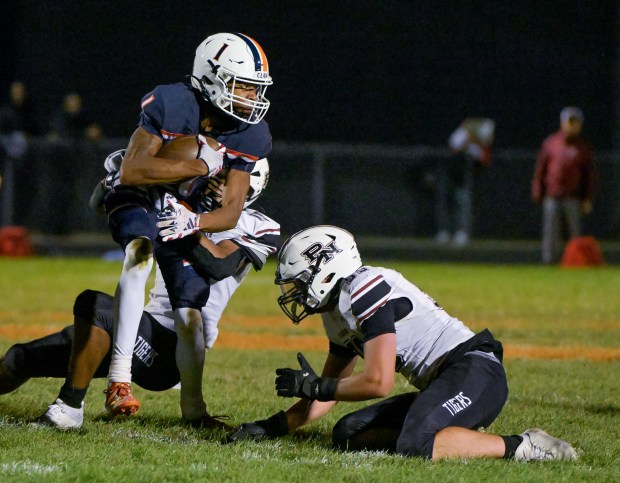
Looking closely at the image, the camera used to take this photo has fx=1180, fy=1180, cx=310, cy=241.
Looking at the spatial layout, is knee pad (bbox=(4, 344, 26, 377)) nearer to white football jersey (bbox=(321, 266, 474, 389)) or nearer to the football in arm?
the football in arm

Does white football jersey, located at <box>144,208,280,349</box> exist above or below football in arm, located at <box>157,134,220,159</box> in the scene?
below

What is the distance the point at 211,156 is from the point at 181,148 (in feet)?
0.45

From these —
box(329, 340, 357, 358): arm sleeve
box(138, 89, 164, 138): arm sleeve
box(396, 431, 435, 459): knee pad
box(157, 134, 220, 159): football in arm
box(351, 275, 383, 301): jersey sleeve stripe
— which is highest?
box(138, 89, 164, 138): arm sleeve

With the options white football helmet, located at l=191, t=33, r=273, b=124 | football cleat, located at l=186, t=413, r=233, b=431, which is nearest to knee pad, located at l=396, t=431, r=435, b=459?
football cleat, located at l=186, t=413, r=233, b=431

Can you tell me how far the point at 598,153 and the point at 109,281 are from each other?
919 cm

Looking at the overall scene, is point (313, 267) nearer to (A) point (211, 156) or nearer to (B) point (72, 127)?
(A) point (211, 156)

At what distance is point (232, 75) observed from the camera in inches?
208

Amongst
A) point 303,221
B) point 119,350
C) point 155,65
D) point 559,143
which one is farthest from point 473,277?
point 119,350

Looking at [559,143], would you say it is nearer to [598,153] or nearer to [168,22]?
[598,153]

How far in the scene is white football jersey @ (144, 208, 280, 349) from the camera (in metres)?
5.43

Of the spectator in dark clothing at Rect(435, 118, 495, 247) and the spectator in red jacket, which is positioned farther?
the spectator in dark clothing at Rect(435, 118, 495, 247)

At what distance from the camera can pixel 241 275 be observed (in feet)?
18.4

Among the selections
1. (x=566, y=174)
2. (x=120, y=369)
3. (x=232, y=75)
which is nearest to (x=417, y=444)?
(x=120, y=369)

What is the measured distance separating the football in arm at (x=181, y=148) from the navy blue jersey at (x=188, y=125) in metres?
0.04
